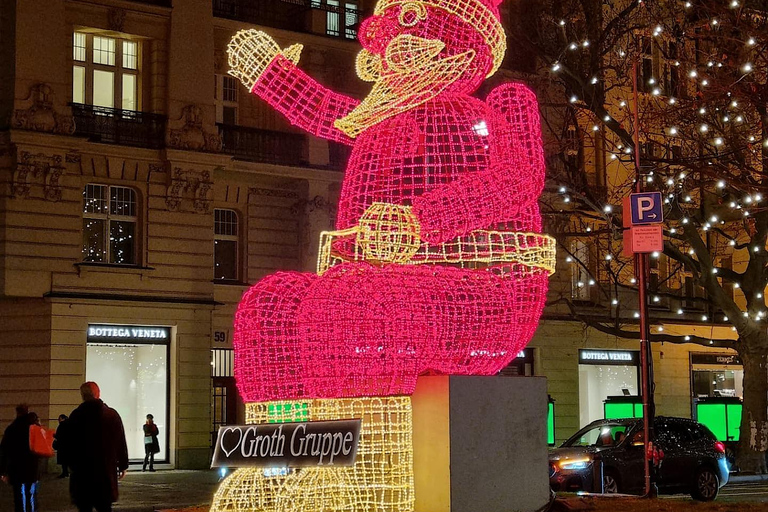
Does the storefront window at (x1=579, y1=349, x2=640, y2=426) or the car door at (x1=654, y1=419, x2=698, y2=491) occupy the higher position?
the storefront window at (x1=579, y1=349, x2=640, y2=426)

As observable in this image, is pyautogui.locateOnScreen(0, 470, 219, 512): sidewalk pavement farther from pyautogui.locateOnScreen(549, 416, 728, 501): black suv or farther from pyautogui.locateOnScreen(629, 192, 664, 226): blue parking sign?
pyautogui.locateOnScreen(629, 192, 664, 226): blue parking sign

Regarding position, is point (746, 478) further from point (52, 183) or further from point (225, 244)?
point (52, 183)

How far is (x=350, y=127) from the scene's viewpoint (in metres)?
12.1

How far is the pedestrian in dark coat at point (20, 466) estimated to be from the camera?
50.6ft

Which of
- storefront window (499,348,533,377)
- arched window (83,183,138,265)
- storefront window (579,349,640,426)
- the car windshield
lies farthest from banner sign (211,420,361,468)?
storefront window (579,349,640,426)

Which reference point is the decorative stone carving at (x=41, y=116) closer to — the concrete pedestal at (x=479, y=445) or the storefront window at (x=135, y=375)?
the storefront window at (x=135, y=375)

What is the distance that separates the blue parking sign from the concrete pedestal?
5.43 m

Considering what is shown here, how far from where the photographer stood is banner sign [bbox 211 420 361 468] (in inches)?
424

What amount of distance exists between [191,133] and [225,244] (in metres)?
3.24

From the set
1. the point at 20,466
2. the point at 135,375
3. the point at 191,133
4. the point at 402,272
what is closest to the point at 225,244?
the point at 191,133

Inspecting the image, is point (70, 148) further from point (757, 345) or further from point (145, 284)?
point (757, 345)

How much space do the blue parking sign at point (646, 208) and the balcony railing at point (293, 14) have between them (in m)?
16.6

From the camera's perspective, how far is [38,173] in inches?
1088

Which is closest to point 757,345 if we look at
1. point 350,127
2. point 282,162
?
point 282,162
